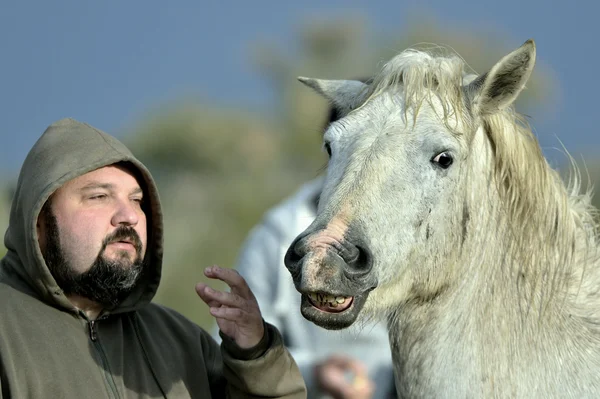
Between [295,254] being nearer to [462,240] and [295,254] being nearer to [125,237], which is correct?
[462,240]

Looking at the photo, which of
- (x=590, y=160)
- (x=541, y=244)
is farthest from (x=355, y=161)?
(x=590, y=160)

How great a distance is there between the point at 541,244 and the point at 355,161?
2.57 feet

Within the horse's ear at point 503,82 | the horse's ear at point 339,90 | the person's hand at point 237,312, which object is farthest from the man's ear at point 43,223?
the horse's ear at point 503,82

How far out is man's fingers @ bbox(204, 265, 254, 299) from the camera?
3.39 metres

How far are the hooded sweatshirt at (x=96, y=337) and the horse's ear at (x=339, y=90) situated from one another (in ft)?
2.80

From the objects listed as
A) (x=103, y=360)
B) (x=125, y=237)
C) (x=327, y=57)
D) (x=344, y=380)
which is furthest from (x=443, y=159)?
(x=327, y=57)

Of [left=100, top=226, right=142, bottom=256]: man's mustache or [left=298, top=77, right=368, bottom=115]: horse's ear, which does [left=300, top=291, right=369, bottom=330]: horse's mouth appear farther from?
[left=298, top=77, right=368, bottom=115]: horse's ear

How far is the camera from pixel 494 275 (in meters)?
3.41

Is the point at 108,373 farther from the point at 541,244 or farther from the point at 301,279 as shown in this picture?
the point at 541,244

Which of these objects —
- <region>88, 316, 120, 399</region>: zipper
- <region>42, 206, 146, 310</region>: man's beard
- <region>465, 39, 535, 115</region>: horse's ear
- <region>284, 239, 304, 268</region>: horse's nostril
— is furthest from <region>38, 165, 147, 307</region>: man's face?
<region>465, 39, 535, 115</region>: horse's ear

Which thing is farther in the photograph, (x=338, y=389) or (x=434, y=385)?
(x=338, y=389)

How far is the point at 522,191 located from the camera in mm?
3422

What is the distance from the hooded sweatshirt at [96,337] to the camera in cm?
320

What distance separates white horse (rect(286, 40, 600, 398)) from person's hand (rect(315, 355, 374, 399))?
473 millimetres
